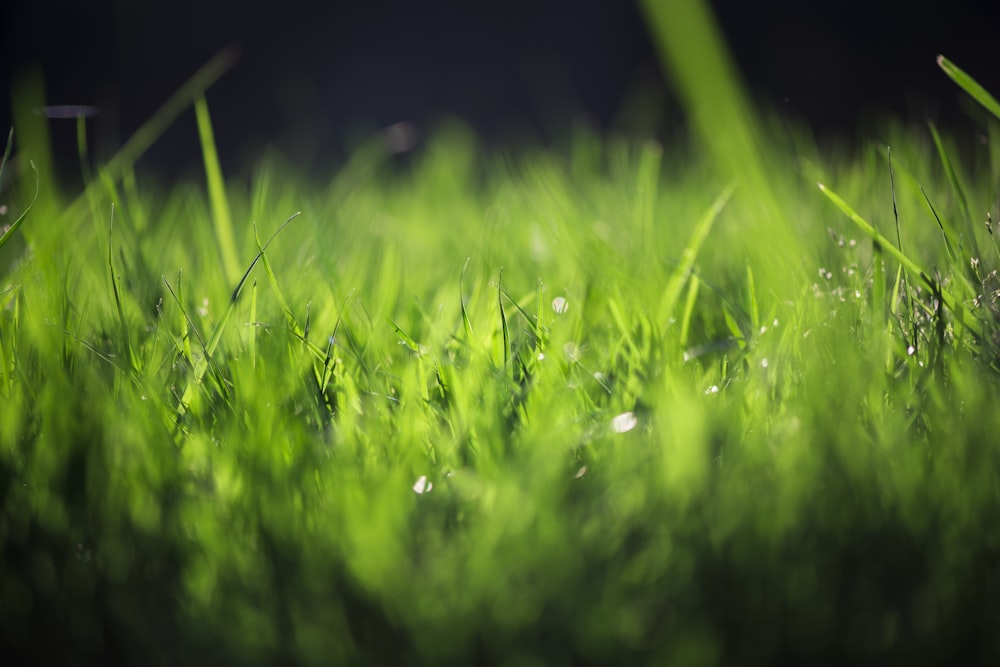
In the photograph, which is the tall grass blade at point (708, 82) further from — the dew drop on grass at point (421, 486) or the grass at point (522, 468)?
the dew drop on grass at point (421, 486)

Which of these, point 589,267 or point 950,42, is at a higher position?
point 950,42

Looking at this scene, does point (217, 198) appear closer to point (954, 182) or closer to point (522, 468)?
point (522, 468)

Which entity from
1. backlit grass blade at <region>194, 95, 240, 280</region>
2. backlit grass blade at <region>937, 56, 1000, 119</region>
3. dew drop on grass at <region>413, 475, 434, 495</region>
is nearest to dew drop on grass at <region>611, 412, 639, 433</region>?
dew drop on grass at <region>413, 475, 434, 495</region>

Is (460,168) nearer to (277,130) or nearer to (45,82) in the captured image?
(277,130)

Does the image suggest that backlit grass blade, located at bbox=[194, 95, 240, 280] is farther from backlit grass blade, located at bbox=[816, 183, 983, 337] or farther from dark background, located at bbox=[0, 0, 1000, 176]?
dark background, located at bbox=[0, 0, 1000, 176]

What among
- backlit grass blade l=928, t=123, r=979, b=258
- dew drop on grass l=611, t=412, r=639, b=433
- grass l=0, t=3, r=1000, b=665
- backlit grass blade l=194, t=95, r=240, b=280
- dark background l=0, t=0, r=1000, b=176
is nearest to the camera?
grass l=0, t=3, r=1000, b=665

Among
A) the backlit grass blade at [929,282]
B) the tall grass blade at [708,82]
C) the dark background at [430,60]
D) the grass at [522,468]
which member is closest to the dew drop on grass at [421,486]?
the grass at [522,468]

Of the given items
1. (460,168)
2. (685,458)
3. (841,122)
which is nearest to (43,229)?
(685,458)

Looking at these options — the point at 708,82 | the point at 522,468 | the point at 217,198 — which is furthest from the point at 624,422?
the point at 217,198
